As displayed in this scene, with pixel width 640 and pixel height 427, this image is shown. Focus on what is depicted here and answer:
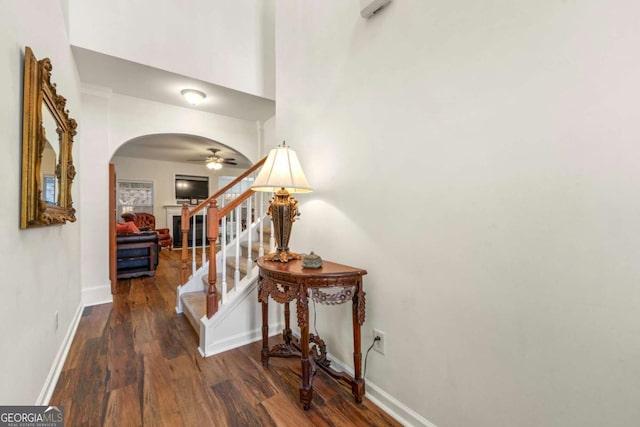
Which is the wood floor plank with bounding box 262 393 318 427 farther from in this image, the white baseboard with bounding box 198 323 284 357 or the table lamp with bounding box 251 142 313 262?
the table lamp with bounding box 251 142 313 262

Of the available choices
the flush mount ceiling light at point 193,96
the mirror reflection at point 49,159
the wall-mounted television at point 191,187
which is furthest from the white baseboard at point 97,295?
the wall-mounted television at point 191,187

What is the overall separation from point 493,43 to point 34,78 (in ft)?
6.93

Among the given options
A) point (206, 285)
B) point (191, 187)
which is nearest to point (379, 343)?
point (206, 285)

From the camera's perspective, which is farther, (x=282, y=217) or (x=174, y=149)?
(x=174, y=149)

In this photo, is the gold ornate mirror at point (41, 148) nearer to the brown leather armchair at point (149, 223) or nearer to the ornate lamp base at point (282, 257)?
the ornate lamp base at point (282, 257)

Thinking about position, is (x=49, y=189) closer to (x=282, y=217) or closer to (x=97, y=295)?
(x=282, y=217)

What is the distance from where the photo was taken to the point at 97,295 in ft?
10.2

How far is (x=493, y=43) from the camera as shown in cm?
105

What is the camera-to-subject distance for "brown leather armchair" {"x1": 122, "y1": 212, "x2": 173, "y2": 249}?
6.50m

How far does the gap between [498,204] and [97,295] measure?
406 centimetres

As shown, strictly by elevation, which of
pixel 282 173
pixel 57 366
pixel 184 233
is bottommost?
pixel 57 366

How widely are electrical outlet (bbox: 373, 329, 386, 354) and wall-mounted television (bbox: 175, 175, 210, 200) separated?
7.70 m

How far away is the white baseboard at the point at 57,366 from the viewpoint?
4.84 ft

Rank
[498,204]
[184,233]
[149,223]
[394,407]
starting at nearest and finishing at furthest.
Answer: [498,204] → [394,407] → [184,233] → [149,223]
